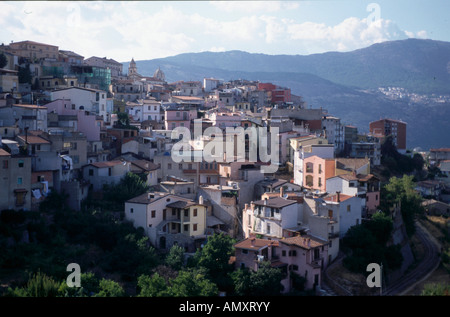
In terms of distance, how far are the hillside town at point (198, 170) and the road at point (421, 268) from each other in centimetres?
237

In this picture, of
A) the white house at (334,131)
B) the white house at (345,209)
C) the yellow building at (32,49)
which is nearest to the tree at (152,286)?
the white house at (345,209)

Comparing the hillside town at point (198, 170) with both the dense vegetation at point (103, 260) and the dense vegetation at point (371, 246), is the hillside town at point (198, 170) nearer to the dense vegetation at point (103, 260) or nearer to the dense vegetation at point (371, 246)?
the dense vegetation at point (371, 246)

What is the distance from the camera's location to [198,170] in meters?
27.1

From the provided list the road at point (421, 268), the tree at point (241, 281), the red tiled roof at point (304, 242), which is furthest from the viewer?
the road at point (421, 268)

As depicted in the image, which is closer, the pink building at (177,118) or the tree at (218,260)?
the tree at (218,260)

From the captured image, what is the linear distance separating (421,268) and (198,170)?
10172 mm

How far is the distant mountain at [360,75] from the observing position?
9769cm

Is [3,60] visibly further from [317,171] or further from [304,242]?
[304,242]

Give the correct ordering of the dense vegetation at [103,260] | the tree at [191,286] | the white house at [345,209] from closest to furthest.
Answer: the tree at [191,286] < the dense vegetation at [103,260] < the white house at [345,209]

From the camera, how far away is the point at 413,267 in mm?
24422

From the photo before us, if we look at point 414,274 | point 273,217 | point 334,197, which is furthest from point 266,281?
point 414,274
